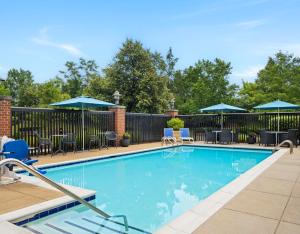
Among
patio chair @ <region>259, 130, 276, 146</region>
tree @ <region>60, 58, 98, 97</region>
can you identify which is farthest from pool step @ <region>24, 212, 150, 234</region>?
tree @ <region>60, 58, 98, 97</region>

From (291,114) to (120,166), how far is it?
9045 mm

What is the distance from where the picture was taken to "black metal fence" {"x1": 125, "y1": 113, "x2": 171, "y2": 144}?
43.0 feet

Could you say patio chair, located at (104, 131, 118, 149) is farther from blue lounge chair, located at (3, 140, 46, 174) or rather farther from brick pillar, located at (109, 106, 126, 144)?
blue lounge chair, located at (3, 140, 46, 174)

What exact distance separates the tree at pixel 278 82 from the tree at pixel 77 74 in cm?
2221

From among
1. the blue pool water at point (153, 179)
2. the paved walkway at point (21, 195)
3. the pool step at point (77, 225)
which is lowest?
the blue pool water at point (153, 179)

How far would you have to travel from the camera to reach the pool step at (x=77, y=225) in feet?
10.6

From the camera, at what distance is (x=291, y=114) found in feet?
40.9

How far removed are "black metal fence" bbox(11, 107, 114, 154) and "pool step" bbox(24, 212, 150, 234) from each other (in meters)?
5.67

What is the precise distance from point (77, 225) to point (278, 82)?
22.0 m

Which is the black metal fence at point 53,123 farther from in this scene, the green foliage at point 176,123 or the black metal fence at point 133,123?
the green foliage at point 176,123

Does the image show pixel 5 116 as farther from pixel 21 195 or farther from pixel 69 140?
pixel 21 195

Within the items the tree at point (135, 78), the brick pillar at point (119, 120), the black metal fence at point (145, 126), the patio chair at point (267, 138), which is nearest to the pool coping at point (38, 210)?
the brick pillar at point (119, 120)

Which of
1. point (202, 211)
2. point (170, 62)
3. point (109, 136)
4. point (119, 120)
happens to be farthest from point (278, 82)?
point (202, 211)

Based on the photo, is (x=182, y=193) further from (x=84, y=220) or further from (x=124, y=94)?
(x=124, y=94)
